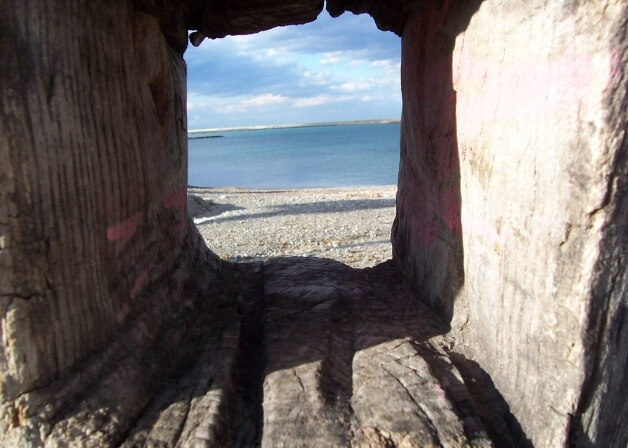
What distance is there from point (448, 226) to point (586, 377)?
89 centimetres

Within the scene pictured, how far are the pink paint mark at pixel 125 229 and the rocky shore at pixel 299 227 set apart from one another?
7.89ft

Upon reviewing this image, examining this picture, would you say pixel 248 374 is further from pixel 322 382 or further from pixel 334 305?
pixel 334 305

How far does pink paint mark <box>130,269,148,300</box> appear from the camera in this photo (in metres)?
2.10

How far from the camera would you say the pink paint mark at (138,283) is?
6.90 ft

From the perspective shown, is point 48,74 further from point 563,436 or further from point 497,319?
point 563,436

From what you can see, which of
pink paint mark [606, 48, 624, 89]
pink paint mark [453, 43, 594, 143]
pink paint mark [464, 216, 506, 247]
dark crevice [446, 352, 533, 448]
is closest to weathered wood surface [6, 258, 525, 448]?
dark crevice [446, 352, 533, 448]

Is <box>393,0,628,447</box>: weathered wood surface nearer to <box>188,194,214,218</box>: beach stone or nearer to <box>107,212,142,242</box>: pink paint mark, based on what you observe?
<box>107,212,142,242</box>: pink paint mark

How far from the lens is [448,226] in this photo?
2377 millimetres

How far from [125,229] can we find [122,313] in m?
0.31

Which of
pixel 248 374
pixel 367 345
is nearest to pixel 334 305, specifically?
pixel 367 345

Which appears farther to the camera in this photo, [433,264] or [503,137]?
[433,264]

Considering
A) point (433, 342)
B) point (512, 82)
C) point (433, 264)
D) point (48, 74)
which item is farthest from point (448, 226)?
point (48, 74)

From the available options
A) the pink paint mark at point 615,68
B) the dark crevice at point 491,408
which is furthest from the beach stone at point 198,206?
the pink paint mark at point 615,68

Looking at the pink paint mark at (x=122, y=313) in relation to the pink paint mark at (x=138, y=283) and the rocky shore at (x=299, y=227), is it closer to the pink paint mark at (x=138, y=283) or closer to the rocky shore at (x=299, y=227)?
the pink paint mark at (x=138, y=283)
